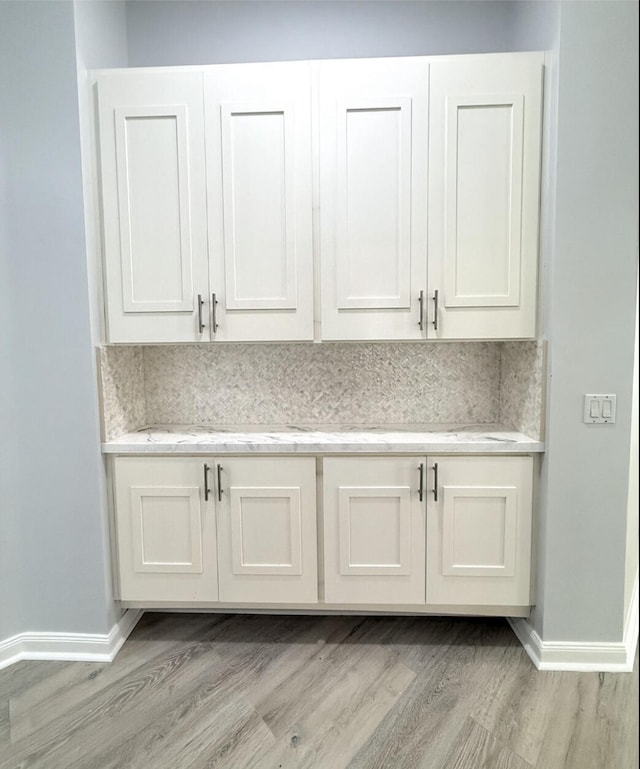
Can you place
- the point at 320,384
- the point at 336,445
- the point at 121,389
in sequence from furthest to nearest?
1. the point at 320,384
2. the point at 121,389
3. the point at 336,445

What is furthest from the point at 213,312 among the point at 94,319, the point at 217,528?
the point at 217,528

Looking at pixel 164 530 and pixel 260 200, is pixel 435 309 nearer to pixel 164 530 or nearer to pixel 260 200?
pixel 260 200

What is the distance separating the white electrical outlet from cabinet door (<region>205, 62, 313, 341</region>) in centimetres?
113

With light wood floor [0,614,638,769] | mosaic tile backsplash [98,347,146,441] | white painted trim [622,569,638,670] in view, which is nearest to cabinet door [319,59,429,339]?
mosaic tile backsplash [98,347,146,441]

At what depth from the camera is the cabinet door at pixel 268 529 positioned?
183 cm

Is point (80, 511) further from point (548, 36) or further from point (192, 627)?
point (548, 36)

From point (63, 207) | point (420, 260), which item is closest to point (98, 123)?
point (63, 207)

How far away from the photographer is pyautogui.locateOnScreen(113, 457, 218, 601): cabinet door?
185cm

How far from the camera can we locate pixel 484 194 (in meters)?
1.74

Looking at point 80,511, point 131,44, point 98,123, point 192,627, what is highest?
point 131,44

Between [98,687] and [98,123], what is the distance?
7.34ft

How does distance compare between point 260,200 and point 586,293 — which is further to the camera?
point 260,200

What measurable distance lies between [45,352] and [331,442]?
4.02 feet

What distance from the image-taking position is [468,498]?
5.89 feet
